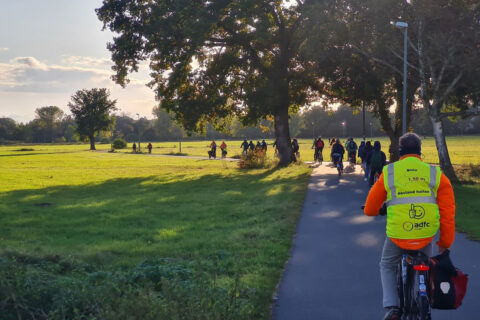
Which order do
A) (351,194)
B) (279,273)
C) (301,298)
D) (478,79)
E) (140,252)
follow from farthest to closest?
(478,79), (351,194), (140,252), (279,273), (301,298)

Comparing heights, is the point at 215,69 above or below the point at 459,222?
above

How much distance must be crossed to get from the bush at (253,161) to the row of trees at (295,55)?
4.34 feet

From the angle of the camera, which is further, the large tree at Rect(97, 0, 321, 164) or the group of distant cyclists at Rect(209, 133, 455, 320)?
the large tree at Rect(97, 0, 321, 164)

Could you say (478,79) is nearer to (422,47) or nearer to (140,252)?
(422,47)

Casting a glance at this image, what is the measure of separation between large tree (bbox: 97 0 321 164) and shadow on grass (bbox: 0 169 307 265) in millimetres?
8802

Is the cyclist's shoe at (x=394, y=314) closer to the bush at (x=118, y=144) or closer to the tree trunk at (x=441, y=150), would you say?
the tree trunk at (x=441, y=150)

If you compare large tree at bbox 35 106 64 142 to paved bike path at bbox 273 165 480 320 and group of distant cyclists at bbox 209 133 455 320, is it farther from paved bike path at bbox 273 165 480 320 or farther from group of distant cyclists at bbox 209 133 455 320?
group of distant cyclists at bbox 209 133 455 320

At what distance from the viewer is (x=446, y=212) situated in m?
3.86

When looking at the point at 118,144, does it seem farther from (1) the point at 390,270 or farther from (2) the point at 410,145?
(2) the point at 410,145

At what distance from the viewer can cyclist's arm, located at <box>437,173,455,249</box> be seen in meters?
3.84

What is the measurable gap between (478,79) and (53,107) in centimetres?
15465

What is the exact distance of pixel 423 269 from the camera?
3762 mm

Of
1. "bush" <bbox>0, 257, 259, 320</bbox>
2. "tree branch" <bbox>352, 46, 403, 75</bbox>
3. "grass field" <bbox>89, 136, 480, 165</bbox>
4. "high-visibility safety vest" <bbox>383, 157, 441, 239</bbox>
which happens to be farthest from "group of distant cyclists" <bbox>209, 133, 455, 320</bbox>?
"grass field" <bbox>89, 136, 480, 165</bbox>

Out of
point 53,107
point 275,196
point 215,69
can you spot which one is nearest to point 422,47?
point 275,196
